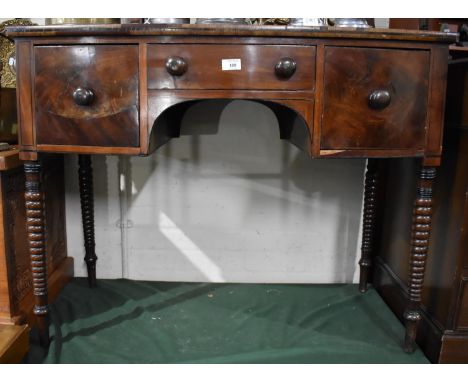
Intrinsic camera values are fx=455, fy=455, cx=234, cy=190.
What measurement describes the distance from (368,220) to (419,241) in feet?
1.59

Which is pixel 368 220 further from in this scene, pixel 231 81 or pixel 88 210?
→ pixel 88 210

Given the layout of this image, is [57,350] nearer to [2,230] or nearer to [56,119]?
[2,230]

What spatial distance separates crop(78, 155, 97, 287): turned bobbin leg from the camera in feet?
5.86

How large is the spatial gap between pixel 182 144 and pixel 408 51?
0.96 metres

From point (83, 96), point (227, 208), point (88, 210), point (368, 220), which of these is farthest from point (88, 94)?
point (368, 220)

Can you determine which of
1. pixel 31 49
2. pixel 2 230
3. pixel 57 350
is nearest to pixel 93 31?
pixel 31 49

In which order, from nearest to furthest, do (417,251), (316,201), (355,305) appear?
(417,251), (355,305), (316,201)

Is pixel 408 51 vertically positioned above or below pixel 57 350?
above

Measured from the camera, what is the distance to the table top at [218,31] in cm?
117

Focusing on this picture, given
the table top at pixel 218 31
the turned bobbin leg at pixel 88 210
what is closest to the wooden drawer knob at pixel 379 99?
the table top at pixel 218 31

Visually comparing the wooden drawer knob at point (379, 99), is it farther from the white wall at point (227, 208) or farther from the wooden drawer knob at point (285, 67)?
the white wall at point (227, 208)

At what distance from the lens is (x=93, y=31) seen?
1194 mm

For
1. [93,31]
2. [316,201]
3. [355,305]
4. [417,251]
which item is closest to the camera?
[93,31]

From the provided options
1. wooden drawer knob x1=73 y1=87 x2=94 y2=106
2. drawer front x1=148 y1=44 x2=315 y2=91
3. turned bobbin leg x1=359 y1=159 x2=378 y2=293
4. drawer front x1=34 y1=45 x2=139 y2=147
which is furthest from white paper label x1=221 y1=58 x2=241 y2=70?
turned bobbin leg x1=359 y1=159 x2=378 y2=293
